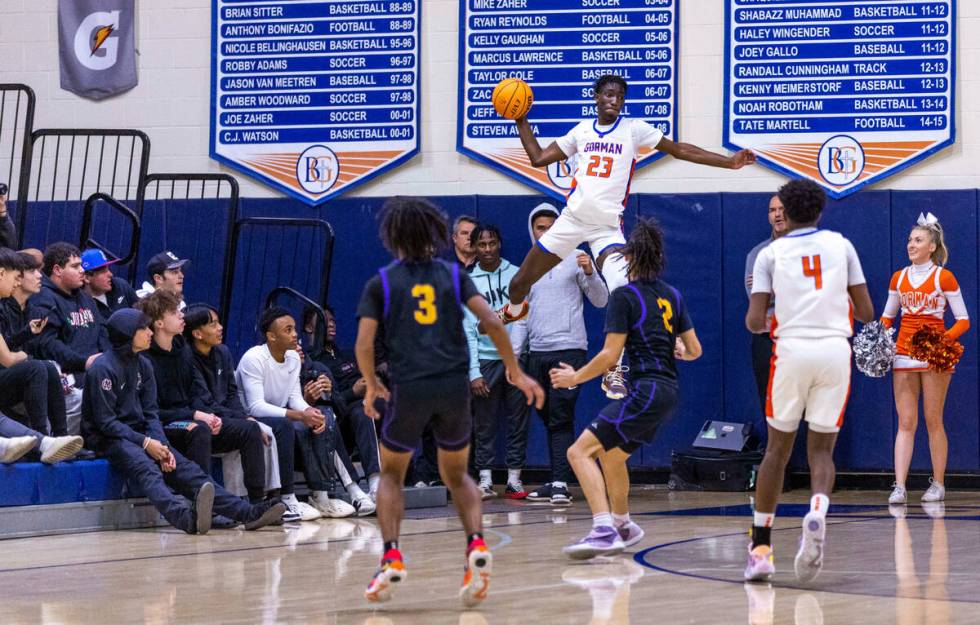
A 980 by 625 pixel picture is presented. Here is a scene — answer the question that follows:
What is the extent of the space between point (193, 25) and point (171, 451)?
5.94 m

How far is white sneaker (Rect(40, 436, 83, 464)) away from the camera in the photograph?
859 cm

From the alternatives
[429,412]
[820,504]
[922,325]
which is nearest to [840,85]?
[922,325]

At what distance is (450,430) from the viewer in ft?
19.3

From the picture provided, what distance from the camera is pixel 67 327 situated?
9844 millimetres

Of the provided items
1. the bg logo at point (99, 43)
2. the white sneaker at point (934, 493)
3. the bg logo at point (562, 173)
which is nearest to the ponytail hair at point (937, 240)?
the white sneaker at point (934, 493)

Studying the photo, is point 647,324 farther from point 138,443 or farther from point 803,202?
point 138,443

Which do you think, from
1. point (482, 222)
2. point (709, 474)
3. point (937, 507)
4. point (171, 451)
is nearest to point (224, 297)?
point (482, 222)

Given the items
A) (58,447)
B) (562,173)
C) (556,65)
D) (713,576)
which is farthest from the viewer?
(556,65)

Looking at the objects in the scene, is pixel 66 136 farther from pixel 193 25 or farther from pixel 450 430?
pixel 450 430

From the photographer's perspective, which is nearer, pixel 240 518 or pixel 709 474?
pixel 240 518

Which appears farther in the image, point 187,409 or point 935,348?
point 935,348

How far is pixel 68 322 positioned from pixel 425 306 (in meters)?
4.88

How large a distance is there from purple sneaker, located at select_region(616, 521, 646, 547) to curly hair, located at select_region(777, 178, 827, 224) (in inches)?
82.8

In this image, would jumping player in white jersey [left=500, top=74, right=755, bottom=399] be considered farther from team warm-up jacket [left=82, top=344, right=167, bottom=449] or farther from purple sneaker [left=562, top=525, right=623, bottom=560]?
team warm-up jacket [left=82, top=344, right=167, bottom=449]
